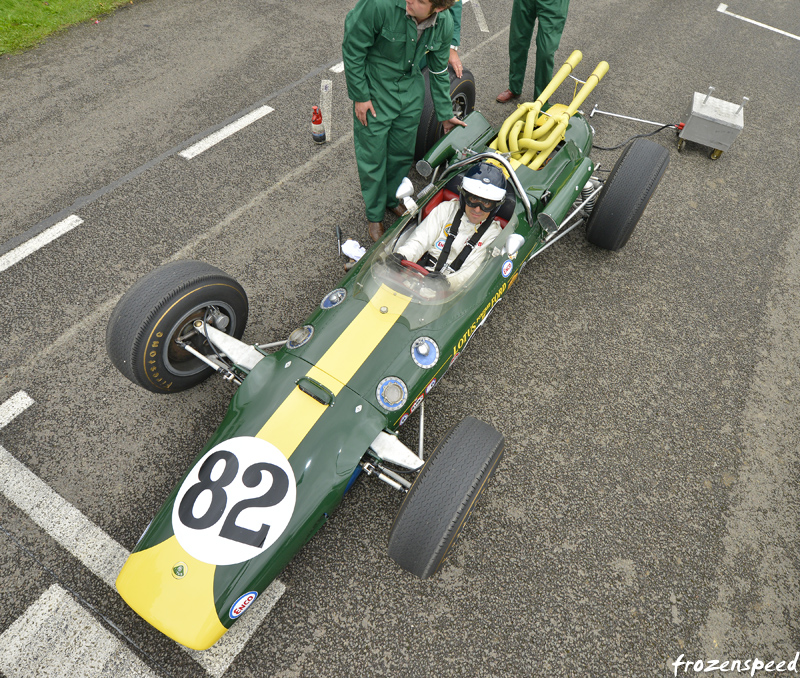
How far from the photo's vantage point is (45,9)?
626 centimetres

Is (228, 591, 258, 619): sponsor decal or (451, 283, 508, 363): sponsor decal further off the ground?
(451, 283, 508, 363): sponsor decal

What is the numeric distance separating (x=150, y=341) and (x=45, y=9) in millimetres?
6315

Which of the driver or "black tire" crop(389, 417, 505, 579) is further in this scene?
the driver

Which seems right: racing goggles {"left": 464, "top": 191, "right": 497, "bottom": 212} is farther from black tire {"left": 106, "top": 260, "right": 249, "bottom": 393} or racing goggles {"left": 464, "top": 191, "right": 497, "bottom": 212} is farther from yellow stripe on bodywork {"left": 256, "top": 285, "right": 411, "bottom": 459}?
black tire {"left": 106, "top": 260, "right": 249, "bottom": 393}

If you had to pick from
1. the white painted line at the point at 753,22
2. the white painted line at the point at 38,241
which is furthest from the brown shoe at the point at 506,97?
the white painted line at the point at 753,22

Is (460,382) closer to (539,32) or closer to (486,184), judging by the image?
(486,184)

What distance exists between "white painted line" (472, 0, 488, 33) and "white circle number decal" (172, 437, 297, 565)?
6789 millimetres

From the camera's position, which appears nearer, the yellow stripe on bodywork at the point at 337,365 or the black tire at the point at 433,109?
the yellow stripe on bodywork at the point at 337,365

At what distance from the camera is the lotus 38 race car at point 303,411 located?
2.23 m

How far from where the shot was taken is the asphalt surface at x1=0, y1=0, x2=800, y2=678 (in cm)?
267

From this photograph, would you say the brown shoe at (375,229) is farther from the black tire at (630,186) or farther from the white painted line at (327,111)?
the black tire at (630,186)

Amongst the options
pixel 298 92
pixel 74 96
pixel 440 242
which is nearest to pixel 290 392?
pixel 440 242

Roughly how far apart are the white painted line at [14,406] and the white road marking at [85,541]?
198 mm
